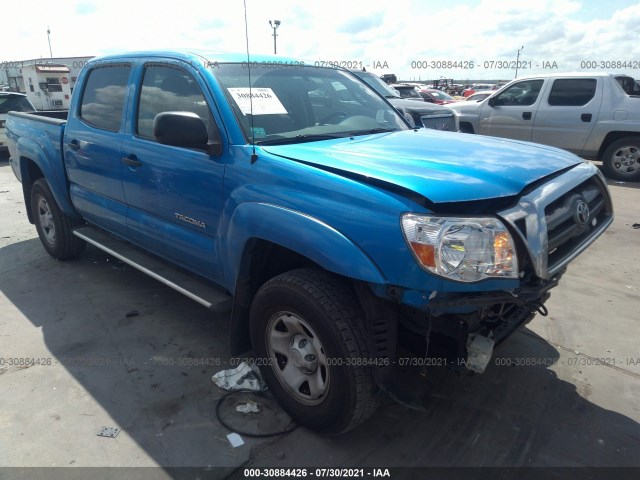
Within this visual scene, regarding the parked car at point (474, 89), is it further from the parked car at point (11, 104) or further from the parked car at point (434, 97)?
the parked car at point (11, 104)

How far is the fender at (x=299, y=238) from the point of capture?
2156 mm

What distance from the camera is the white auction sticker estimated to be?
116 inches

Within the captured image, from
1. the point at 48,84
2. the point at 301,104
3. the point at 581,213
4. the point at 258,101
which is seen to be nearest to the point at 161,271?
the point at 258,101

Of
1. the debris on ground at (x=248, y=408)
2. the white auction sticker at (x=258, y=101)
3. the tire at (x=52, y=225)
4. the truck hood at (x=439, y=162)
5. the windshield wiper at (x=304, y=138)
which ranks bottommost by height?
the debris on ground at (x=248, y=408)

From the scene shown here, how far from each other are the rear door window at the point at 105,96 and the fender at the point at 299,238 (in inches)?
68.0

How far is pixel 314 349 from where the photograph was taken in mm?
2539

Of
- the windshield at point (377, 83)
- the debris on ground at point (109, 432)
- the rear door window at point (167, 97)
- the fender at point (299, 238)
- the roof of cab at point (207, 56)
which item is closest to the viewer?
the fender at point (299, 238)

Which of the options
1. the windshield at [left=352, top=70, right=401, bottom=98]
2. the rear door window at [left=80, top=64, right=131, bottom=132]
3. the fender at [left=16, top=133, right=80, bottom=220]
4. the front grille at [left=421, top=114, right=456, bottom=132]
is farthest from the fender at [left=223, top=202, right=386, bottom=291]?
the windshield at [left=352, top=70, right=401, bottom=98]

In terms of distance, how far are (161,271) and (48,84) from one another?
2346cm

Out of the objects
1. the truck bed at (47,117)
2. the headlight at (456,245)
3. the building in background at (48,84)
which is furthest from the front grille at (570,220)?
the building in background at (48,84)

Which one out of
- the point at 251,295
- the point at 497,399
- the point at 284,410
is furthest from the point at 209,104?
the point at 497,399

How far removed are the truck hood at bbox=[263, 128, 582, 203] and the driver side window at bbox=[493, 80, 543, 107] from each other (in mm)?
7402

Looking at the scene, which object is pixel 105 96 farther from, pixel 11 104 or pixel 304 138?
pixel 11 104

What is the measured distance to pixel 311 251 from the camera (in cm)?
231
